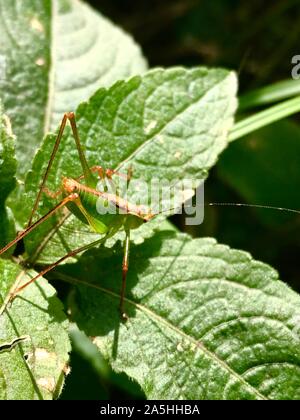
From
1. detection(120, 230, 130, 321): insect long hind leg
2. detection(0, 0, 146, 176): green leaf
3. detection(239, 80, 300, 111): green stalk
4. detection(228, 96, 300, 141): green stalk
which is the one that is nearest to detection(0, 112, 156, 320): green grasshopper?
detection(120, 230, 130, 321): insect long hind leg

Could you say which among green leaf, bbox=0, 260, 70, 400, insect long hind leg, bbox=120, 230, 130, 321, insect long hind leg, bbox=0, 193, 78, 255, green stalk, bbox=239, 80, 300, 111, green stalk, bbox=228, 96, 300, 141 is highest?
green stalk, bbox=239, 80, 300, 111

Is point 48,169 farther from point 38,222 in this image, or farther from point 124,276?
point 124,276

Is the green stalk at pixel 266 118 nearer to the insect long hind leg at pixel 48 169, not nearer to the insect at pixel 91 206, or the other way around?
the insect at pixel 91 206

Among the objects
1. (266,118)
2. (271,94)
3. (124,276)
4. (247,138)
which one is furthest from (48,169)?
(247,138)

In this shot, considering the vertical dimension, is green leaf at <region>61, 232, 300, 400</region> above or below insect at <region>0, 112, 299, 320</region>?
below

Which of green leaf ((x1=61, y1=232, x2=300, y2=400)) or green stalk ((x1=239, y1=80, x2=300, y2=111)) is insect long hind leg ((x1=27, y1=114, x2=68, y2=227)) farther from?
green stalk ((x1=239, y1=80, x2=300, y2=111))
